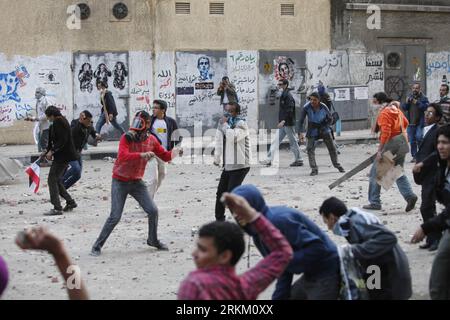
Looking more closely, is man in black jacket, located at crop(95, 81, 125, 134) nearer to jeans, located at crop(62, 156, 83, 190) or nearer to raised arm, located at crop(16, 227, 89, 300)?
jeans, located at crop(62, 156, 83, 190)

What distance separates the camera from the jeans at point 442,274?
651cm

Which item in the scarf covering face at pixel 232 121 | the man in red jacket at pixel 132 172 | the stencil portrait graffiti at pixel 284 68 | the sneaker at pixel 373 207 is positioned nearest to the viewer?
the man in red jacket at pixel 132 172

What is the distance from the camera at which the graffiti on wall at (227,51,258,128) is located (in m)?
25.7

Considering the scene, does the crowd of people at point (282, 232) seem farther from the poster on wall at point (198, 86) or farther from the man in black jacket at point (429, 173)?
the poster on wall at point (198, 86)

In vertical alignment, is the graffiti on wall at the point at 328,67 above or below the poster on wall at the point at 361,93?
above

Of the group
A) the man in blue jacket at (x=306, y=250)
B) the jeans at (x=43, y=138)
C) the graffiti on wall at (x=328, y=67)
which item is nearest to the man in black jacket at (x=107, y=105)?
the jeans at (x=43, y=138)

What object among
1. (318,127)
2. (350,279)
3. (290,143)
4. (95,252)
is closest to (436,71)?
(290,143)

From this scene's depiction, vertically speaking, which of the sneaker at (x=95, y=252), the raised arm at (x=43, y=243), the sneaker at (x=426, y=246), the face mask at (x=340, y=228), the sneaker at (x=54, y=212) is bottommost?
the sneaker at (x=95, y=252)

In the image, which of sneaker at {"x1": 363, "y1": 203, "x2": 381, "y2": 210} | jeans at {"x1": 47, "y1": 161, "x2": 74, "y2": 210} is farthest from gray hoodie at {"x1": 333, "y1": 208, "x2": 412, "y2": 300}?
jeans at {"x1": 47, "y1": 161, "x2": 74, "y2": 210}

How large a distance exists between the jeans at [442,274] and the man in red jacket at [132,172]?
4204mm

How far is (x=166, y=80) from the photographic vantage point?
24938mm

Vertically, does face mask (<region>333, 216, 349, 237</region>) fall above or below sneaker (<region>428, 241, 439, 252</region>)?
above

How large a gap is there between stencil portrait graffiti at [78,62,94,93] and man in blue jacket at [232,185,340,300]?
18.4 meters

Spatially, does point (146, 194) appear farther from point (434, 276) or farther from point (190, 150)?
point (190, 150)
